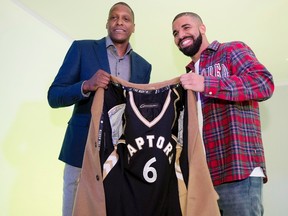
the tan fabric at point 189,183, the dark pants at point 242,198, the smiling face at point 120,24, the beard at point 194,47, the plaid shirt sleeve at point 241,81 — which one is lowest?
the dark pants at point 242,198

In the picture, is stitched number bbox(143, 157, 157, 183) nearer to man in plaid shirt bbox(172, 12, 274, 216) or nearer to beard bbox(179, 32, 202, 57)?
man in plaid shirt bbox(172, 12, 274, 216)

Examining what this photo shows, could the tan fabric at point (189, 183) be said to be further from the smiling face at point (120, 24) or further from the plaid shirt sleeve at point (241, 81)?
the smiling face at point (120, 24)

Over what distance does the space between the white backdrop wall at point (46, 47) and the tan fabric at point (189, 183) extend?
1224 millimetres

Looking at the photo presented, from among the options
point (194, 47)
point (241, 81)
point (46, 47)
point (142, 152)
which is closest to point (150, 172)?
point (142, 152)

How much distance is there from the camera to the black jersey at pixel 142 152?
3.71 ft

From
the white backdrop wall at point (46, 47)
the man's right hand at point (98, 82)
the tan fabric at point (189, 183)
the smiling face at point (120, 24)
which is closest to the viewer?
the tan fabric at point (189, 183)

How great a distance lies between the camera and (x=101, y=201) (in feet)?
3.55

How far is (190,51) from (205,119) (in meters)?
0.45

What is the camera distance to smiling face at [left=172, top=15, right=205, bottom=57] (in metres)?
1.69

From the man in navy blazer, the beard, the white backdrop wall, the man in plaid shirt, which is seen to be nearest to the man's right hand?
the man in navy blazer

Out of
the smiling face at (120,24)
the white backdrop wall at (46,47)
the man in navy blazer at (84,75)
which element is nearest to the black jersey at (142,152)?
the man in navy blazer at (84,75)

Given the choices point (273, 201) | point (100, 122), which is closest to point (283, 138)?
point (273, 201)

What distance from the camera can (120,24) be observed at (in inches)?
63.6

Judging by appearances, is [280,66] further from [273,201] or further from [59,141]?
[59,141]
